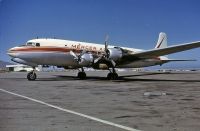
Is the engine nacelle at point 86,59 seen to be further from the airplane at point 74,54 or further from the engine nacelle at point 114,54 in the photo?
the engine nacelle at point 114,54

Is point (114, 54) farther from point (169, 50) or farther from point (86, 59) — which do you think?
point (169, 50)

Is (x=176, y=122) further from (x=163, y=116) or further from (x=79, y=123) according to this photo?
(x=79, y=123)

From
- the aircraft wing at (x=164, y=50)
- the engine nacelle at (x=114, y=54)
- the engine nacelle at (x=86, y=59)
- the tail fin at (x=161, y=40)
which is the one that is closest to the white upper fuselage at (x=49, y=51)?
the engine nacelle at (x=86, y=59)

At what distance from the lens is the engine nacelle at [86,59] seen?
2878 cm

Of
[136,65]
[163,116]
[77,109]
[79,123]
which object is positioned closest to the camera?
[79,123]

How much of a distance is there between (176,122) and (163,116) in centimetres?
94

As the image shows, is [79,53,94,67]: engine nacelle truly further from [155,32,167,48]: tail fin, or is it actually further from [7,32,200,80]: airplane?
[155,32,167,48]: tail fin

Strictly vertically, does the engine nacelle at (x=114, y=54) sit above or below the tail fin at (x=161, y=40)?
below

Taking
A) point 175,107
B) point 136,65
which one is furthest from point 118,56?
point 175,107

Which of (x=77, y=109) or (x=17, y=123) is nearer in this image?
(x=17, y=123)

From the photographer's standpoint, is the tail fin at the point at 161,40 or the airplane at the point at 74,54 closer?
the airplane at the point at 74,54

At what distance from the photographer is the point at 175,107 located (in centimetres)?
1065

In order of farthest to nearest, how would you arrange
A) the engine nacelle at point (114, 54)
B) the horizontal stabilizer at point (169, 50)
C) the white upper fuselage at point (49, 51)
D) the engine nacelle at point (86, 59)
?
1. the engine nacelle at point (86, 59)
2. the engine nacelle at point (114, 54)
3. the horizontal stabilizer at point (169, 50)
4. the white upper fuselage at point (49, 51)

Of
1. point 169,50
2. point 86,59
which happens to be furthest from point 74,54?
point 169,50
